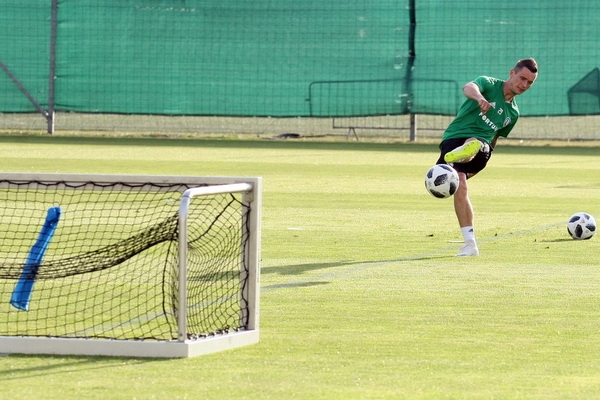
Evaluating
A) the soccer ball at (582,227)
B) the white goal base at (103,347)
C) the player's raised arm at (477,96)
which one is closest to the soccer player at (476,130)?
the player's raised arm at (477,96)

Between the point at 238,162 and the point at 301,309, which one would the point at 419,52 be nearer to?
the point at 238,162

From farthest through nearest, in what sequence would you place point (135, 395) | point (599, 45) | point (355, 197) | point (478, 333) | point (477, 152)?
1. point (599, 45)
2. point (355, 197)
3. point (477, 152)
4. point (478, 333)
5. point (135, 395)

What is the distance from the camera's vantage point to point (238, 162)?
22359mm

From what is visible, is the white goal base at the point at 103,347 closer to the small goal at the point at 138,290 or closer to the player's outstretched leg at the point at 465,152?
the small goal at the point at 138,290

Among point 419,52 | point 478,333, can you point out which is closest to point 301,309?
point 478,333

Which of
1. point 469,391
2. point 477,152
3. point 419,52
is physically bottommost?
point 469,391

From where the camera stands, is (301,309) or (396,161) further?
(396,161)

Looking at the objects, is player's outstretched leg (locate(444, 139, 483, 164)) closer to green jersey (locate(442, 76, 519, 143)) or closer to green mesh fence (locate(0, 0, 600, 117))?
green jersey (locate(442, 76, 519, 143))

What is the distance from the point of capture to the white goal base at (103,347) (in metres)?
7.02

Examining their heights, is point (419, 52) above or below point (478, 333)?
above

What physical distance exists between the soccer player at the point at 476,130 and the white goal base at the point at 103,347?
17.0ft

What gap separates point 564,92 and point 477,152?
54.4 ft

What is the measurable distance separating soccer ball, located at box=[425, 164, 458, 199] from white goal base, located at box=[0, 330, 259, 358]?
15.7 ft

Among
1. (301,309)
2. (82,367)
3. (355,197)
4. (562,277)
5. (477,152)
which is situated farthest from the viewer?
(355,197)
